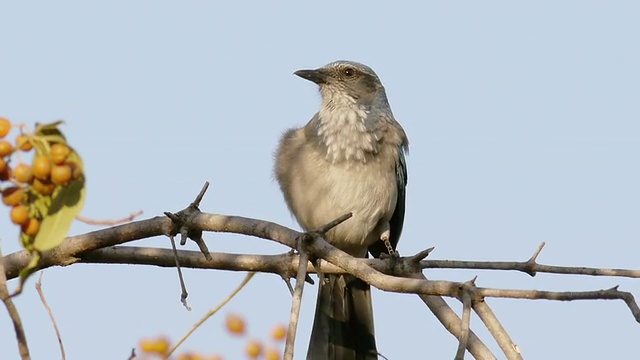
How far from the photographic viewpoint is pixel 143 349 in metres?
3.22

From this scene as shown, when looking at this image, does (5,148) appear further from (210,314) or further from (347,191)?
(347,191)

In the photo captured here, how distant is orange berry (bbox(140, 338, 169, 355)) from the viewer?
321cm

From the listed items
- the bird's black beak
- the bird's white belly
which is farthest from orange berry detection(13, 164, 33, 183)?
the bird's black beak

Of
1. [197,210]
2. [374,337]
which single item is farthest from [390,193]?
[197,210]

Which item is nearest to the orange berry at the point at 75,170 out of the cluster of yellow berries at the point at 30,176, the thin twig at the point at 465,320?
the cluster of yellow berries at the point at 30,176

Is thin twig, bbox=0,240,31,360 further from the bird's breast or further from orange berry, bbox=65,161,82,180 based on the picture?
the bird's breast

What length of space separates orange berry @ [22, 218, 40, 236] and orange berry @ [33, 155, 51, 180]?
16 centimetres

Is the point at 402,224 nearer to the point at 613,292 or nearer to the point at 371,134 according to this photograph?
the point at 371,134

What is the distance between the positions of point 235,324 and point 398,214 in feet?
12.3

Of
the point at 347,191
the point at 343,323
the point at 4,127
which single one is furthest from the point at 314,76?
the point at 4,127

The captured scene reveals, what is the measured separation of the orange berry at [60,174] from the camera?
2.04 metres

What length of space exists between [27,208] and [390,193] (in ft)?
15.6

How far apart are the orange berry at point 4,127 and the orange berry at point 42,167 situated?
186 mm

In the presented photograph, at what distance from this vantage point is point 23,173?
2076 millimetres
